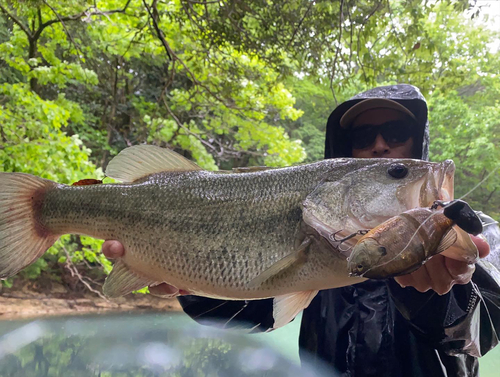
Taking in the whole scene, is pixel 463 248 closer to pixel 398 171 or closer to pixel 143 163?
pixel 398 171

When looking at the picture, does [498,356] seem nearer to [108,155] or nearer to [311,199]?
[311,199]

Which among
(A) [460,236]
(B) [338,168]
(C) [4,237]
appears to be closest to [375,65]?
(B) [338,168]

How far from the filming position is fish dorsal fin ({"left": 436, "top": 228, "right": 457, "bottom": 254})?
1068mm

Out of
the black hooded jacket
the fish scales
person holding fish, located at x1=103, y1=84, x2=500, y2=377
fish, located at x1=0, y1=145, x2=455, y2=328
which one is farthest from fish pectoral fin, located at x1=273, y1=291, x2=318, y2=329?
the black hooded jacket

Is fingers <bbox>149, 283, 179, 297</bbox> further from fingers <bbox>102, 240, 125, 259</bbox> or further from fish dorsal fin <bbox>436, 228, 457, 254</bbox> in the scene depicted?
fish dorsal fin <bbox>436, 228, 457, 254</bbox>

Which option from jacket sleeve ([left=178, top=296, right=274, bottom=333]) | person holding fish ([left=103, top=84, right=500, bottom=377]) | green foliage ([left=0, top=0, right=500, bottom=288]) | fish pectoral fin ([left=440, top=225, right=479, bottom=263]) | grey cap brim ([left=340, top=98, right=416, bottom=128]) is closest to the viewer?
fish pectoral fin ([left=440, top=225, right=479, bottom=263])

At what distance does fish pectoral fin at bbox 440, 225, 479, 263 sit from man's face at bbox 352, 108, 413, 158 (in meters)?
1.41

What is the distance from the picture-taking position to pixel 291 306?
59.1 inches

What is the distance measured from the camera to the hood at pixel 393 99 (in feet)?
8.37

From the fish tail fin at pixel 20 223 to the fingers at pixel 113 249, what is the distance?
330 mm

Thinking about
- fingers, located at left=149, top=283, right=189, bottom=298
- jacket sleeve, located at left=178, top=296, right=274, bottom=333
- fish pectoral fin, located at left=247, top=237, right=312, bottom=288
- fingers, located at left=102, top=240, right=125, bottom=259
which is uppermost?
fish pectoral fin, located at left=247, top=237, right=312, bottom=288

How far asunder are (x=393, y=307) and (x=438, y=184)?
103 centimetres

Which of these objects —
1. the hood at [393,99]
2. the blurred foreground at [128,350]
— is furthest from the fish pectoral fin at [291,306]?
the blurred foreground at [128,350]

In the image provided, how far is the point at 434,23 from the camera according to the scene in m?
9.73
